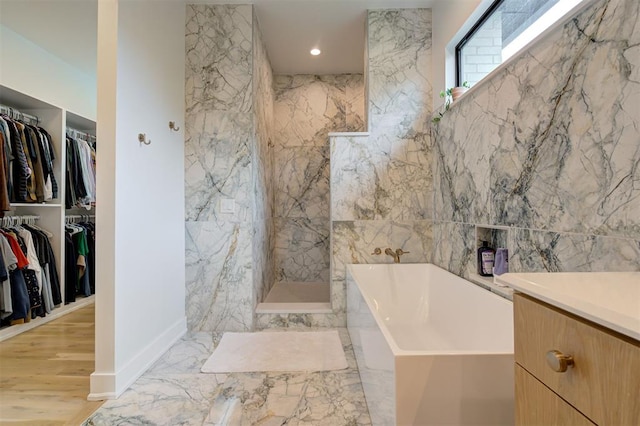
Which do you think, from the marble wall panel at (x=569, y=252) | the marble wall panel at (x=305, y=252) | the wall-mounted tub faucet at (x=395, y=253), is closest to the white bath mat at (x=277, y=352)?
the wall-mounted tub faucet at (x=395, y=253)

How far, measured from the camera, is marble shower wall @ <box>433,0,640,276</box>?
1.03 m

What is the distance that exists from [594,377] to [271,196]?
137 inches

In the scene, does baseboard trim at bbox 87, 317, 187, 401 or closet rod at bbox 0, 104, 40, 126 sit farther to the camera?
closet rod at bbox 0, 104, 40, 126

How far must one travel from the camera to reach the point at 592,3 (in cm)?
113

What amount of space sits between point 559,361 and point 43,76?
4355 millimetres

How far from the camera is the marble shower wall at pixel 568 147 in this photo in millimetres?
1026

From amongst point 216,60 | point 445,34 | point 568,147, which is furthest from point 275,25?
point 568,147

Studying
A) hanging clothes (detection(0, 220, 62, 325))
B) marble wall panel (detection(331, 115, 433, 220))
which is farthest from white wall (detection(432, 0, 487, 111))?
hanging clothes (detection(0, 220, 62, 325))

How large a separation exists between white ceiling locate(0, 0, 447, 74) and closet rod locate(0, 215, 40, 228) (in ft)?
5.53

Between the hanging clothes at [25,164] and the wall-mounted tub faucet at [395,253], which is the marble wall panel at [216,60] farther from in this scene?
the wall-mounted tub faucet at [395,253]

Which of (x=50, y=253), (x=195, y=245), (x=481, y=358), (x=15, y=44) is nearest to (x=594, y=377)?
(x=481, y=358)

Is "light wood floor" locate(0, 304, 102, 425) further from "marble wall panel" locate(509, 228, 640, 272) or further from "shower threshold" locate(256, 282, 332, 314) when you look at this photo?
"marble wall panel" locate(509, 228, 640, 272)

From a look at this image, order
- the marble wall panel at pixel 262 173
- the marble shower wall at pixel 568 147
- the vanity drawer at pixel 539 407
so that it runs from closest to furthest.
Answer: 1. the vanity drawer at pixel 539 407
2. the marble shower wall at pixel 568 147
3. the marble wall panel at pixel 262 173

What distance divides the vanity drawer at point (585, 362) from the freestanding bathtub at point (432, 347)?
0.42 metres
